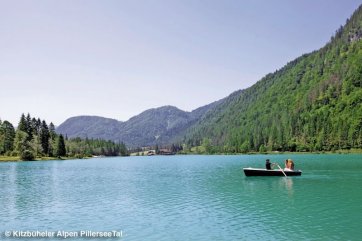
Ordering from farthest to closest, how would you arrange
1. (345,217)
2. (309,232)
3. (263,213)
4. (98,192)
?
(98,192) < (263,213) < (345,217) < (309,232)

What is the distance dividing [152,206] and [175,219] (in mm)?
9301

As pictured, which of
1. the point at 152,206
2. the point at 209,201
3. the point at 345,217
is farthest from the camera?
the point at 209,201

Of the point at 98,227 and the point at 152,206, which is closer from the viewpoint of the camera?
the point at 98,227

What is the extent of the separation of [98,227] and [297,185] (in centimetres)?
4363

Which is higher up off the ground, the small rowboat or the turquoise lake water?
the small rowboat

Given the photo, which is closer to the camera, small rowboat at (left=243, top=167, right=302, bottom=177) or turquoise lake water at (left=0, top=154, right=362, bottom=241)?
turquoise lake water at (left=0, top=154, right=362, bottom=241)

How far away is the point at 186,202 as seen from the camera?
50125mm

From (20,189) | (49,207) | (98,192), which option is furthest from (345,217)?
(20,189)

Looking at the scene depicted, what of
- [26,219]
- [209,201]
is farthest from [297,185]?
[26,219]

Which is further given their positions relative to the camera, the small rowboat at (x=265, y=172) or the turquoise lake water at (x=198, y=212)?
the small rowboat at (x=265, y=172)

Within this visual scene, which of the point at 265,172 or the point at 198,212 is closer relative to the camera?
the point at 198,212

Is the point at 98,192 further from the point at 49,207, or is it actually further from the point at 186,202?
the point at 186,202

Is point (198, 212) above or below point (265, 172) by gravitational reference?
below

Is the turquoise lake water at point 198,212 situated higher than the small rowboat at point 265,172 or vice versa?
the small rowboat at point 265,172
